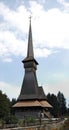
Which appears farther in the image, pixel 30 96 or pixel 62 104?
pixel 62 104

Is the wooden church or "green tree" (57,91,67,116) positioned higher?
"green tree" (57,91,67,116)

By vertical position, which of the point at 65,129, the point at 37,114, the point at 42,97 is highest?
the point at 42,97

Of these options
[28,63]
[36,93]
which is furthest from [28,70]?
[36,93]

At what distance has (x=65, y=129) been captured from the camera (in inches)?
1139

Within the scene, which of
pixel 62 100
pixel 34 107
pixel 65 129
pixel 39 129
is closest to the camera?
pixel 65 129

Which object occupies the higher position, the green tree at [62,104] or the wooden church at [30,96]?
the green tree at [62,104]

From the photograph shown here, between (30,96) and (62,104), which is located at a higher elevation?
(62,104)

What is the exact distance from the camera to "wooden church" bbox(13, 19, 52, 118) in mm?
76375

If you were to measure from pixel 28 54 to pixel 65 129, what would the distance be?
5905 cm

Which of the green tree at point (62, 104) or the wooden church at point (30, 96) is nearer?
the wooden church at point (30, 96)

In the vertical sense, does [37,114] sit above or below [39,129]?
above

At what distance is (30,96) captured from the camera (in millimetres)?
78688

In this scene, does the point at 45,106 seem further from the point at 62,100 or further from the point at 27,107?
the point at 62,100

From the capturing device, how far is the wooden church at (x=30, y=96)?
76.4 meters
